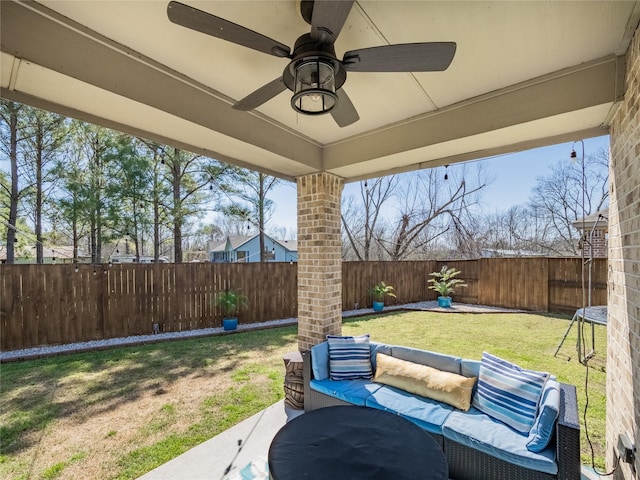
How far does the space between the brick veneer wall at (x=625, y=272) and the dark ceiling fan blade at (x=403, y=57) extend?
3.39 ft

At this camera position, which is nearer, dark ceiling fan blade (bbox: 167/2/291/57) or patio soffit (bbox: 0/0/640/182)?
dark ceiling fan blade (bbox: 167/2/291/57)

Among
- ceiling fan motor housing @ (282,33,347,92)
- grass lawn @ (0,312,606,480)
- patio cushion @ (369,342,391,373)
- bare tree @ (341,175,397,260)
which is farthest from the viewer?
bare tree @ (341,175,397,260)

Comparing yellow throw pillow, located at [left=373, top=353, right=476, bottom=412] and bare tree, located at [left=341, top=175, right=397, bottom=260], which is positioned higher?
bare tree, located at [left=341, top=175, right=397, bottom=260]

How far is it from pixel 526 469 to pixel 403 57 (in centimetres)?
251

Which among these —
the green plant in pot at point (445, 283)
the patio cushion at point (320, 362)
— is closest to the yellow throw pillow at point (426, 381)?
the patio cushion at point (320, 362)

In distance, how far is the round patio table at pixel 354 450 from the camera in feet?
3.61

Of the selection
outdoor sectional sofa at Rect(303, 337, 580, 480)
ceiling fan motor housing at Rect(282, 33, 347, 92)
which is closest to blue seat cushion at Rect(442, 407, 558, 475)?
outdoor sectional sofa at Rect(303, 337, 580, 480)

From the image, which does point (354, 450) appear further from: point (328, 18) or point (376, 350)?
point (376, 350)

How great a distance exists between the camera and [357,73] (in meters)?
1.98

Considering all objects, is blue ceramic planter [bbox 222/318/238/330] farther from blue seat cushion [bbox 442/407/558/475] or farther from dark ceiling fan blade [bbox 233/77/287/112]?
dark ceiling fan blade [bbox 233/77/287/112]

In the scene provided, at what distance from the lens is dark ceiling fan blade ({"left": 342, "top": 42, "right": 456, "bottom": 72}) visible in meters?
1.34

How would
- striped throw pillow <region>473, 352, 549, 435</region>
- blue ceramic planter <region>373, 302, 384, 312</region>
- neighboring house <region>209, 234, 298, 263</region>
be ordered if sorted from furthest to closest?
neighboring house <region>209, 234, 298, 263</region>
blue ceramic planter <region>373, 302, 384, 312</region>
striped throw pillow <region>473, 352, 549, 435</region>

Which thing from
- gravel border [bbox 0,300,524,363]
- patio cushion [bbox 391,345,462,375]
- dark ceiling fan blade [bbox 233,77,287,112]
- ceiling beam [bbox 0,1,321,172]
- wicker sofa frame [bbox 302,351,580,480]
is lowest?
gravel border [bbox 0,300,524,363]

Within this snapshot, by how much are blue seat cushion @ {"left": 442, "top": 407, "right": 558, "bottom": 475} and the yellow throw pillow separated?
0.13m
